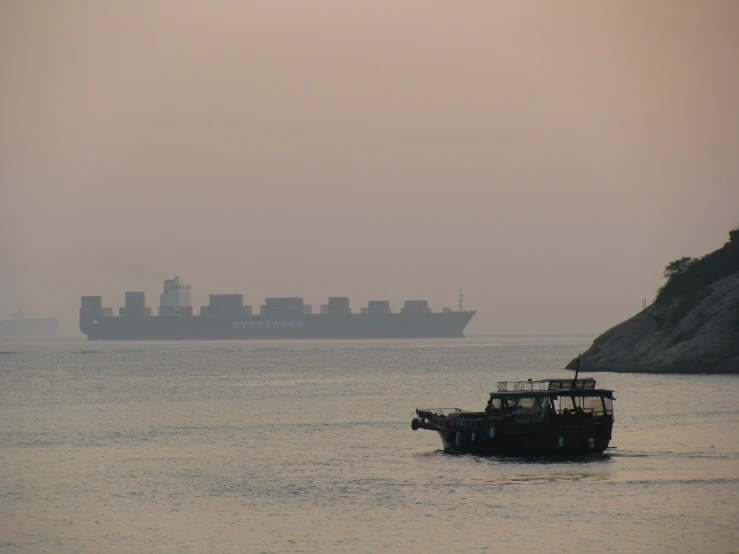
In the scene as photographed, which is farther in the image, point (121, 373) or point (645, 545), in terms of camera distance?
point (121, 373)

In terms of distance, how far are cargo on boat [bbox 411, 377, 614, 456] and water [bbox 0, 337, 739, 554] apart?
1.13 meters

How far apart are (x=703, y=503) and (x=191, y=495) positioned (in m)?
16.0

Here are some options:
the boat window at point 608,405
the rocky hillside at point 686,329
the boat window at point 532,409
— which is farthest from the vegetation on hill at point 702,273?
the boat window at point 532,409

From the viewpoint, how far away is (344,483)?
36.3 m

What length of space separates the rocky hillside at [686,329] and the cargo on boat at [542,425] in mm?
39218

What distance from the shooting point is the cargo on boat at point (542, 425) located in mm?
41281

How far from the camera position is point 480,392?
75062mm

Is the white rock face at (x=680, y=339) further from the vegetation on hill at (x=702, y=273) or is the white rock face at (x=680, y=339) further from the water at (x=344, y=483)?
the water at (x=344, y=483)

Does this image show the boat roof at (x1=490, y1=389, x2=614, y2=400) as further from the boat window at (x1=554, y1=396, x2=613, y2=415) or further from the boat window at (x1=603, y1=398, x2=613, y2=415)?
the boat window at (x1=603, y1=398, x2=613, y2=415)

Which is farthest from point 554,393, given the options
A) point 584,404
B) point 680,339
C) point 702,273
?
point 702,273

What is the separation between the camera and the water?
91.8 ft

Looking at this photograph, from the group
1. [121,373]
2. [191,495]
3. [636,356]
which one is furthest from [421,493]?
[121,373]

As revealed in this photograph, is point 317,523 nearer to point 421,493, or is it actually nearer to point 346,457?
point 421,493

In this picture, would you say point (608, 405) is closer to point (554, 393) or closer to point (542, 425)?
point (554, 393)
